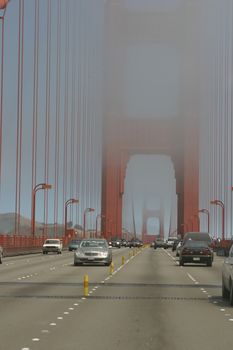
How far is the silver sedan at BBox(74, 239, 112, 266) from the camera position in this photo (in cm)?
3772

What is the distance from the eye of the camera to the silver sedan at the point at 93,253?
124 feet

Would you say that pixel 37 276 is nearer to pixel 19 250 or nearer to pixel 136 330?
pixel 136 330

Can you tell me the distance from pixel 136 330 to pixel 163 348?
6.85 ft

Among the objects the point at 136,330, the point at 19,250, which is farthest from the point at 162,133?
the point at 136,330

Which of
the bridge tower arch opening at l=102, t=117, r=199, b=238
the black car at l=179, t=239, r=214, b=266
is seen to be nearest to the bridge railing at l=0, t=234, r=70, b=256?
the black car at l=179, t=239, r=214, b=266

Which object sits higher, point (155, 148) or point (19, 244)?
point (155, 148)

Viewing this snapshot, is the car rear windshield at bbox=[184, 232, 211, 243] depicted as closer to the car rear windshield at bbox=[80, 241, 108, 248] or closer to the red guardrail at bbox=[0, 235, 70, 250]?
the red guardrail at bbox=[0, 235, 70, 250]

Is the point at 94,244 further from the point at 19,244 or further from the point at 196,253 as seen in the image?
the point at 19,244

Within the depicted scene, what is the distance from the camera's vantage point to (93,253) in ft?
124

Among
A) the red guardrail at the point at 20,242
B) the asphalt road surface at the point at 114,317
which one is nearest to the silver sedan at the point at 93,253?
the asphalt road surface at the point at 114,317

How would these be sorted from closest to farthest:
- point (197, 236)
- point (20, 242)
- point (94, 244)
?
point (94, 244) < point (197, 236) < point (20, 242)

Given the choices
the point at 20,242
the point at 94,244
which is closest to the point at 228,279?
the point at 94,244

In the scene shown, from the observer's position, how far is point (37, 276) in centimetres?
2886

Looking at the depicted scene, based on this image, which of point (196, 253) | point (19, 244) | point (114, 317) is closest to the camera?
point (114, 317)
